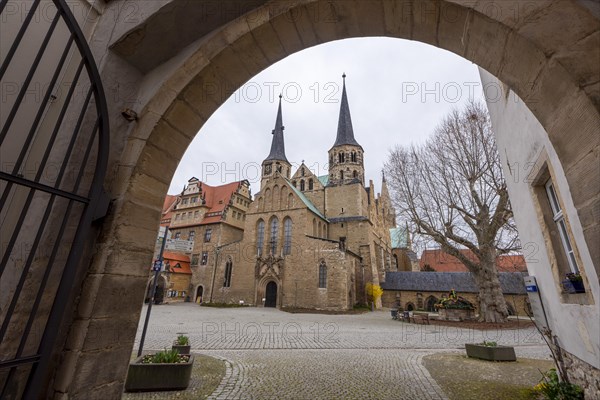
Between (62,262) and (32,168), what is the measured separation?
2.17 ft

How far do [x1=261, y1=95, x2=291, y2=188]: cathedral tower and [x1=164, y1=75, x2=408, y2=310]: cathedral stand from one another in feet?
12.9

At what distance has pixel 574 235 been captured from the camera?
3.30 meters

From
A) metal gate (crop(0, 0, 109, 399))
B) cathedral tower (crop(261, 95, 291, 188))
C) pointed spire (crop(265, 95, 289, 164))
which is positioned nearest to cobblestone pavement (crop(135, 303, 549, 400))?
metal gate (crop(0, 0, 109, 399))

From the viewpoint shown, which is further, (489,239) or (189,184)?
(189,184)

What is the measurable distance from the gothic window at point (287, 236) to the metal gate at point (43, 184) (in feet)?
86.0

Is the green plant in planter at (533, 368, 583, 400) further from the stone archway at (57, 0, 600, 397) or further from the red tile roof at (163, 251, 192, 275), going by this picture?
the red tile roof at (163, 251, 192, 275)

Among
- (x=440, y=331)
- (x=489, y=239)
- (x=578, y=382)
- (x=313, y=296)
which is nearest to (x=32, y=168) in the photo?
(x=578, y=382)

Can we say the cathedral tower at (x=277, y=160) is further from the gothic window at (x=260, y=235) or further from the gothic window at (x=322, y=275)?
the gothic window at (x=322, y=275)

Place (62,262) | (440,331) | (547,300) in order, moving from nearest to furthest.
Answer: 1. (62,262)
2. (547,300)
3. (440,331)

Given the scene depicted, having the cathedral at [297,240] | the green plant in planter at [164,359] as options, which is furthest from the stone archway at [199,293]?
the green plant in planter at [164,359]

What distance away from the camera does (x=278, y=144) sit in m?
44.3

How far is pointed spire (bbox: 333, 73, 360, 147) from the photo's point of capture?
3784 centimetres

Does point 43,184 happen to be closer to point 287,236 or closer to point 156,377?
point 156,377

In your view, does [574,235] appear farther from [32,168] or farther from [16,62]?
[16,62]
